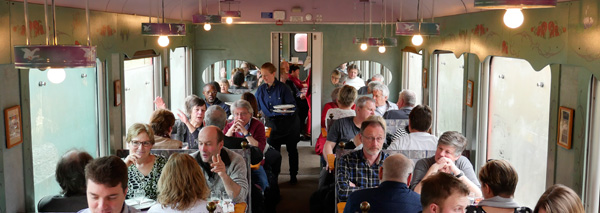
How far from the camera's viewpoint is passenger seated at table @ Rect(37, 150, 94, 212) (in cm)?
479

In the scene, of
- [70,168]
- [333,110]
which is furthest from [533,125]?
[70,168]

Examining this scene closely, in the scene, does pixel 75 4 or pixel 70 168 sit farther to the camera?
pixel 75 4

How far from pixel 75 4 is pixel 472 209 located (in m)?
4.04

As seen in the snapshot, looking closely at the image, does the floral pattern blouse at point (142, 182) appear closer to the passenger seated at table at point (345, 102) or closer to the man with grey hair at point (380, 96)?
the passenger seated at table at point (345, 102)

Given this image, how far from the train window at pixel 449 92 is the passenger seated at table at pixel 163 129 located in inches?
139

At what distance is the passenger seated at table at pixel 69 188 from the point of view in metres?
4.79

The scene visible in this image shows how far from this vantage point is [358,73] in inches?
496

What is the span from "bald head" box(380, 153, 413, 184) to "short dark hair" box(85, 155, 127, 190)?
6.02ft

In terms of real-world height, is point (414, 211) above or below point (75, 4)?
below

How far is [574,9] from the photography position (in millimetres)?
4883

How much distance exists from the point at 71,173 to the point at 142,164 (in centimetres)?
77

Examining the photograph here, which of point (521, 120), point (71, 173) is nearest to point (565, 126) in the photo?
point (521, 120)

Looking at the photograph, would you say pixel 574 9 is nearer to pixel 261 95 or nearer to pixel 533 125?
pixel 533 125

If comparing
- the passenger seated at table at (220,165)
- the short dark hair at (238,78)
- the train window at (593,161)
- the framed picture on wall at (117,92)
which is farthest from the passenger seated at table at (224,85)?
the train window at (593,161)
